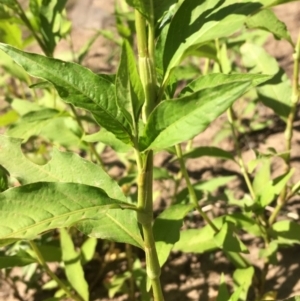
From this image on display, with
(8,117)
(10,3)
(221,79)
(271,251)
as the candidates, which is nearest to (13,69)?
(8,117)

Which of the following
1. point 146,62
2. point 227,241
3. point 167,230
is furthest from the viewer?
point 227,241

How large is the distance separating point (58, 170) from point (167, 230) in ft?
1.06

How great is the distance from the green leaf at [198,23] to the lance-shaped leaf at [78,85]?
10cm

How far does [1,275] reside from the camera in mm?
1778

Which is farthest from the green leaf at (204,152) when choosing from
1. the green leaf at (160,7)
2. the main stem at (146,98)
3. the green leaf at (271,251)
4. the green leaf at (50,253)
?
the green leaf at (160,7)

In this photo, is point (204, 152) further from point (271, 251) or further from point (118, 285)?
point (118, 285)

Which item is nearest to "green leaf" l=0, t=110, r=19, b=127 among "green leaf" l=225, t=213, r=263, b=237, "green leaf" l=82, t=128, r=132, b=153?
"green leaf" l=82, t=128, r=132, b=153

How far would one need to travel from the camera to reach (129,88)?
2.40 ft

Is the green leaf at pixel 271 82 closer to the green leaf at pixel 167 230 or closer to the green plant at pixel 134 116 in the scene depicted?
the green plant at pixel 134 116

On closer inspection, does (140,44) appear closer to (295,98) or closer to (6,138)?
(6,138)

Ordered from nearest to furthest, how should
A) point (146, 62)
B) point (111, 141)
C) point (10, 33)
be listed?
point (146, 62), point (111, 141), point (10, 33)

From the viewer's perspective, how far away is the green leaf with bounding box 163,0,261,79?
778 millimetres

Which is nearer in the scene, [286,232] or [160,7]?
[160,7]

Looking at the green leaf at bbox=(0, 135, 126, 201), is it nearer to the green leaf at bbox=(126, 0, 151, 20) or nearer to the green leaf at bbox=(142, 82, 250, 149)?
the green leaf at bbox=(142, 82, 250, 149)
